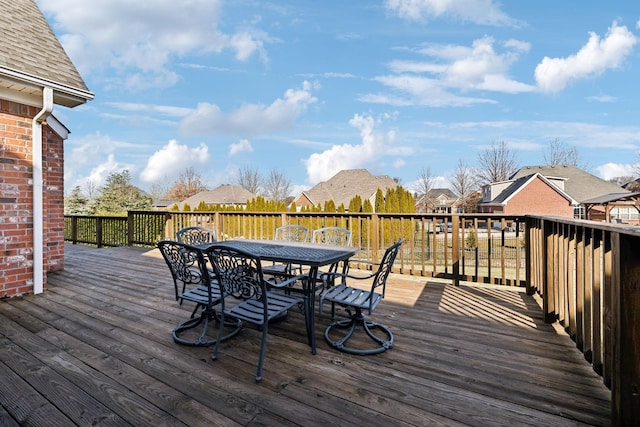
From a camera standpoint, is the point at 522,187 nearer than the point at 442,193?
Yes

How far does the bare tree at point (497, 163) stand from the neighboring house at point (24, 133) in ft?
114

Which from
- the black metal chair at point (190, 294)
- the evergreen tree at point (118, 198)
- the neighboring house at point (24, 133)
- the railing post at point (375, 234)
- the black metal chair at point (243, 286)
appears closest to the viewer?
the black metal chair at point (243, 286)

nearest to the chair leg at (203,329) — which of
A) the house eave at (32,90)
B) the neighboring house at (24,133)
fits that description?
the neighboring house at (24,133)

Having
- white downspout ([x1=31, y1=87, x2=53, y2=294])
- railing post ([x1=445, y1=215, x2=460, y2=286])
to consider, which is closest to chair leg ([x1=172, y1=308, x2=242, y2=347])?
white downspout ([x1=31, y1=87, x2=53, y2=294])

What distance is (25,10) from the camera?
4.89 metres

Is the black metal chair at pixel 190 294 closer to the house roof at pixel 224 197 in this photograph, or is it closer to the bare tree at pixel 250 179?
the house roof at pixel 224 197

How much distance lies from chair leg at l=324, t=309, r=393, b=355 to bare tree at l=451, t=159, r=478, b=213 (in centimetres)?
3337

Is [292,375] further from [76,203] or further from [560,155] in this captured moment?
[560,155]

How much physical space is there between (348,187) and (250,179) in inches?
577

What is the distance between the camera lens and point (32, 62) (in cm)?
393

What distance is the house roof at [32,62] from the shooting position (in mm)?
3658

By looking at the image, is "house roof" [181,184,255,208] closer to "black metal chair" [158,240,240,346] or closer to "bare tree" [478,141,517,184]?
"bare tree" [478,141,517,184]

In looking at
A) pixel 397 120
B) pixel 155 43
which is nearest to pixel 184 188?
pixel 397 120

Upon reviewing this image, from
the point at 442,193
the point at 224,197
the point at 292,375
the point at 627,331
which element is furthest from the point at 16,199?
the point at 442,193
